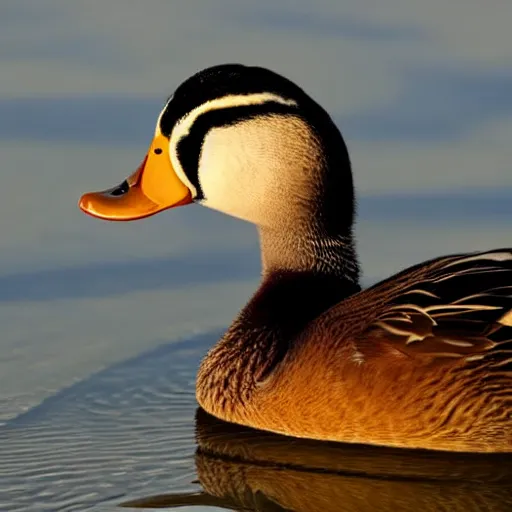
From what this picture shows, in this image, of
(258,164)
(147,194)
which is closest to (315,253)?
(258,164)

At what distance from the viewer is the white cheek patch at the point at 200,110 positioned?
359 inches

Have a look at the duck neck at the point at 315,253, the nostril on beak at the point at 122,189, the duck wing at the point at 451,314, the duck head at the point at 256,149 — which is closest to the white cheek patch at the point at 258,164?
the duck head at the point at 256,149

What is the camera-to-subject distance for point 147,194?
9594 mm

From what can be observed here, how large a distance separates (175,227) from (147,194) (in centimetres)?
181

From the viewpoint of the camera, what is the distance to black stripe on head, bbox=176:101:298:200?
360 inches

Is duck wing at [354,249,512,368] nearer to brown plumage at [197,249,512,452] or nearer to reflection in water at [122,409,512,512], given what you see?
brown plumage at [197,249,512,452]

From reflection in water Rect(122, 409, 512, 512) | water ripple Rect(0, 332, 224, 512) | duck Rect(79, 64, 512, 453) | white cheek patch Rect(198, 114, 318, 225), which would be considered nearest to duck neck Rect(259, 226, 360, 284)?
duck Rect(79, 64, 512, 453)

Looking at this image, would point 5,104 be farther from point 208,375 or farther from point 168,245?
point 208,375

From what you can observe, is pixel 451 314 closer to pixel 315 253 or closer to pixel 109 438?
pixel 315 253

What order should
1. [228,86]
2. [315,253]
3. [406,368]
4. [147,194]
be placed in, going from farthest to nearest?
[147,194] < [315,253] < [228,86] < [406,368]

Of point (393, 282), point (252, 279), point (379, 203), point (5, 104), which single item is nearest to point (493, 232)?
point (379, 203)

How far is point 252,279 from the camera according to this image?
1066 cm

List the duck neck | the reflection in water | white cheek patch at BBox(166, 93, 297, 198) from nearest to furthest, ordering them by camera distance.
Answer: the reflection in water
white cheek patch at BBox(166, 93, 297, 198)
the duck neck

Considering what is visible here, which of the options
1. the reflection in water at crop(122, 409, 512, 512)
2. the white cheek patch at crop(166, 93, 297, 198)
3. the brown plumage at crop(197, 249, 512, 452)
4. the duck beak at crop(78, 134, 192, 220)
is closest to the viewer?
the reflection in water at crop(122, 409, 512, 512)
